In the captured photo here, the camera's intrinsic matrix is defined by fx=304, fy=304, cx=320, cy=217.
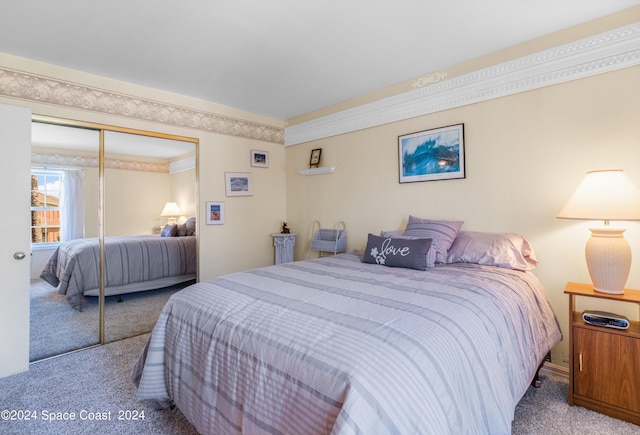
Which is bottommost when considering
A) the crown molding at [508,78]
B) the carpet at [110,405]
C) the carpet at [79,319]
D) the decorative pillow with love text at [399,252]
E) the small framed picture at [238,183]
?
the carpet at [110,405]

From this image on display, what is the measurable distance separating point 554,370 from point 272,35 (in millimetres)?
3309

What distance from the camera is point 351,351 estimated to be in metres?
1.04

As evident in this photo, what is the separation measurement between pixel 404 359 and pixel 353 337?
19 centimetres

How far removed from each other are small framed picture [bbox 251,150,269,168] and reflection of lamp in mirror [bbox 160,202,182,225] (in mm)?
1176

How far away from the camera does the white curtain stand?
276 cm

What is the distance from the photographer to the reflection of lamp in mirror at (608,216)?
1.78 meters

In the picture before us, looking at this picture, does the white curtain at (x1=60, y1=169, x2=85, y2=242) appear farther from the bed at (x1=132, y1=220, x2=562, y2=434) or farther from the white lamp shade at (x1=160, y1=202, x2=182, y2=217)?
the bed at (x1=132, y1=220, x2=562, y2=434)

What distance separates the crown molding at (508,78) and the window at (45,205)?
9.57ft

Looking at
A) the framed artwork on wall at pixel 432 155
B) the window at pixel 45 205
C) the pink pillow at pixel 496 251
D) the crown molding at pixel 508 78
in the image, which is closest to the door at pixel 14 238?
the window at pixel 45 205

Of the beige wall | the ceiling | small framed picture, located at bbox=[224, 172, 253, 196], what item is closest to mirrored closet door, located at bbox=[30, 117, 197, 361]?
small framed picture, located at bbox=[224, 172, 253, 196]

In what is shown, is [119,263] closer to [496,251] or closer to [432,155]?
[432,155]

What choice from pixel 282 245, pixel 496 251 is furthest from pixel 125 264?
pixel 496 251

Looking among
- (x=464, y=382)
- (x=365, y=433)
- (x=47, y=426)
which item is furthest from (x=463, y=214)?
(x=47, y=426)

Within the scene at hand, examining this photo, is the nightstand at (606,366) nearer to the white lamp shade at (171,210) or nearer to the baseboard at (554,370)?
the baseboard at (554,370)
